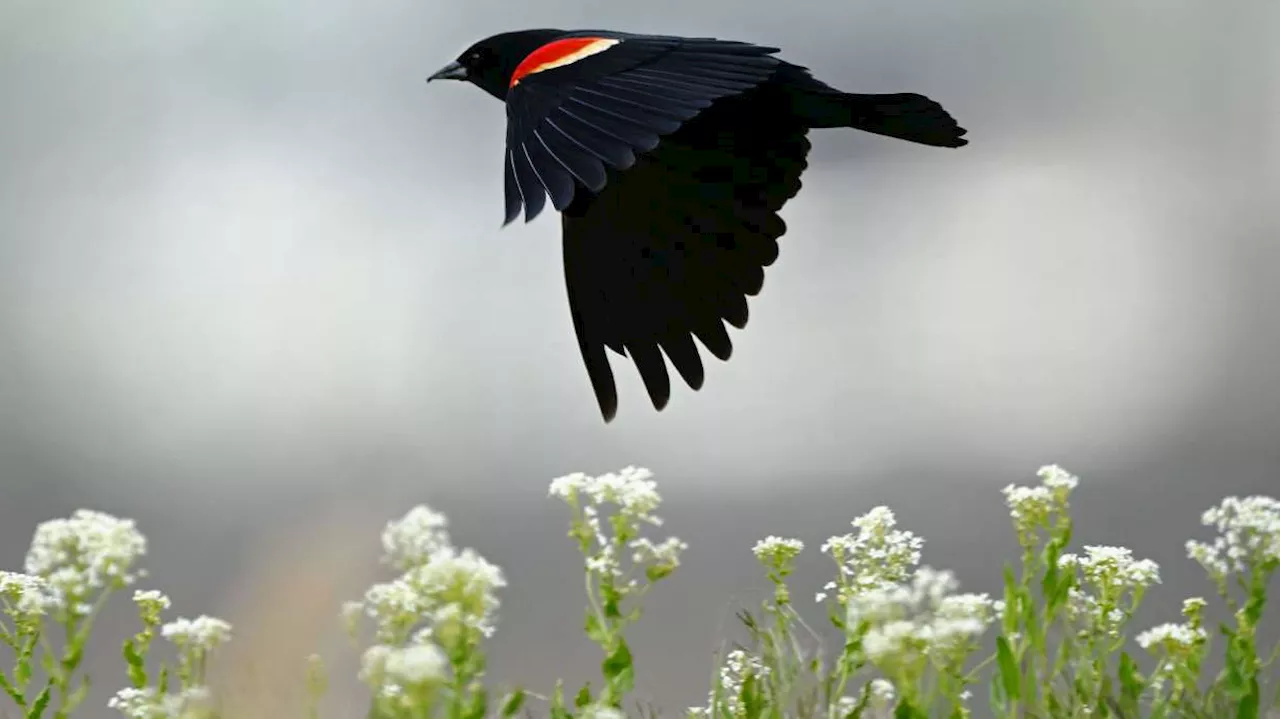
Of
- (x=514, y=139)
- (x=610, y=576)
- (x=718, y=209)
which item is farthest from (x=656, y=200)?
(x=610, y=576)

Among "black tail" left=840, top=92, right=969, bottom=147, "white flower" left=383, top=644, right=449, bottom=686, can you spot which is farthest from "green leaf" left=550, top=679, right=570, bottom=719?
"black tail" left=840, top=92, right=969, bottom=147

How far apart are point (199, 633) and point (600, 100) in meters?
1.16

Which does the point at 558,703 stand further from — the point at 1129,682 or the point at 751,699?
the point at 1129,682

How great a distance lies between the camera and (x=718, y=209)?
2.79m

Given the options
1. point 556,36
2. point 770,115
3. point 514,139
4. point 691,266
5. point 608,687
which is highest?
point 556,36

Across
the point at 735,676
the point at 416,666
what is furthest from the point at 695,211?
the point at 416,666

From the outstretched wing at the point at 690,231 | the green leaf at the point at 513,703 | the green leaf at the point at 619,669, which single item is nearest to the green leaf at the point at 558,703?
the green leaf at the point at 619,669

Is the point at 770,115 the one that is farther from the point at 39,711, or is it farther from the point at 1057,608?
the point at 39,711

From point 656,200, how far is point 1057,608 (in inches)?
63.9

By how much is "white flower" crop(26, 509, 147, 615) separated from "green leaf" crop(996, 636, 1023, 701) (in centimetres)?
85

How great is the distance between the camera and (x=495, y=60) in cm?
305

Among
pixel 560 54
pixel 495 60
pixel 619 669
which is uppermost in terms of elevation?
pixel 495 60

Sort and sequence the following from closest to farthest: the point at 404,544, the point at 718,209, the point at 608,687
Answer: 1. the point at 404,544
2. the point at 608,687
3. the point at 718,209

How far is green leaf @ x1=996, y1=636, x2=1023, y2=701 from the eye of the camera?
1.30 metres
